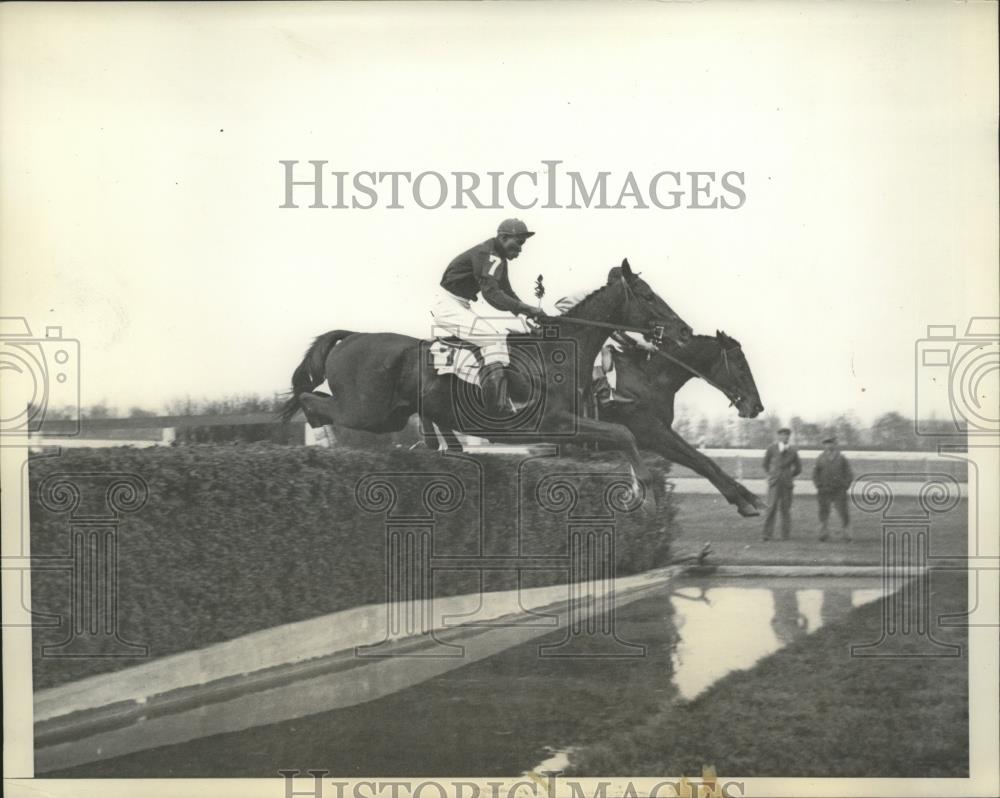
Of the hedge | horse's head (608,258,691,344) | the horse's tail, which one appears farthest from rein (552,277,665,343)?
the horse's tail

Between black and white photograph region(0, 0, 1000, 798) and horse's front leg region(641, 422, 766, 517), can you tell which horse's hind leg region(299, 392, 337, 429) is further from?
horse's front leg region(641, 422, 766, 517)

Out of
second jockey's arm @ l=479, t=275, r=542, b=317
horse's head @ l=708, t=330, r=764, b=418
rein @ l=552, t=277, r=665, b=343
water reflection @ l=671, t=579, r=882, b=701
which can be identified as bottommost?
water reflection @ l=671, t=579, r=882, b=701

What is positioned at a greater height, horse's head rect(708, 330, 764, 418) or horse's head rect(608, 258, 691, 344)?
horse's head rect(608, 258, 691, 344)

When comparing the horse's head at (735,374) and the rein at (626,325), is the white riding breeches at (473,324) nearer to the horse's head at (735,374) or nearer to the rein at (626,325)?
the rein at (626,325)

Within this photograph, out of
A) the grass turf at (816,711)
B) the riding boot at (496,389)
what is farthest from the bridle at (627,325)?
the grass turf at (816,711)

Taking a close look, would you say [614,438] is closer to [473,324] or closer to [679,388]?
[679,388]

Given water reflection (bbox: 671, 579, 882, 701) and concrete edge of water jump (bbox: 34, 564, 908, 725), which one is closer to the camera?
concrete edge of water jump (bbox: 34, 564, 908, 725)
